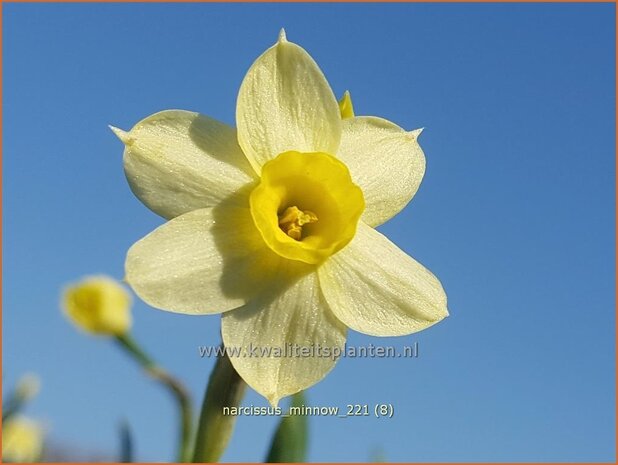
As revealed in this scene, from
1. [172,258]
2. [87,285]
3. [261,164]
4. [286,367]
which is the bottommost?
[286,367]

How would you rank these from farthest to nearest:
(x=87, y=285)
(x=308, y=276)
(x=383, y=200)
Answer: (x=87, y=285)
(x=383, y=200)
(x=308, y=276)

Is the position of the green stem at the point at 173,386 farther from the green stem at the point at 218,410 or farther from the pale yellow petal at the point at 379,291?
the pale yellow petal at the point at 379,291

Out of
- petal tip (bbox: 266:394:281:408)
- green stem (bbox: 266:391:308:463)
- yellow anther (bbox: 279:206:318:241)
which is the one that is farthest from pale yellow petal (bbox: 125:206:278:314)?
green stem (bbox: 266:391:308:463)

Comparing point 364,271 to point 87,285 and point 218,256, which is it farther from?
point 87,285

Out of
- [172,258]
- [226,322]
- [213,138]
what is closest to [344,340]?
[226,322]

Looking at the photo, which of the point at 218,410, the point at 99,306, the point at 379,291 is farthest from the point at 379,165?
the point at 99,306
